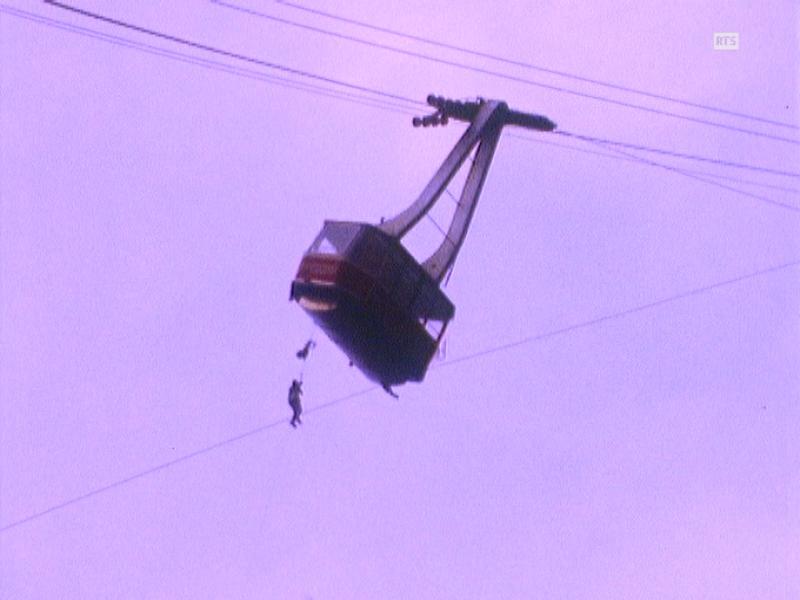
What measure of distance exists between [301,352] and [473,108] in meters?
8.04

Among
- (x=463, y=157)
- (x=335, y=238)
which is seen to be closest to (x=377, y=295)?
(x=335, y=238)

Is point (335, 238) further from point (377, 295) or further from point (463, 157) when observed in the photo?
point (463, 157)

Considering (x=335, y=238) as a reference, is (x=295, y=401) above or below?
below

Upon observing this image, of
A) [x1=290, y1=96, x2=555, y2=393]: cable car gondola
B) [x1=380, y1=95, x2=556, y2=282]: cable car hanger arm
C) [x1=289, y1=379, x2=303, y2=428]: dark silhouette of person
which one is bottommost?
[x1=289, y1=379, x2=303, y2=428]: dark silhouette of person

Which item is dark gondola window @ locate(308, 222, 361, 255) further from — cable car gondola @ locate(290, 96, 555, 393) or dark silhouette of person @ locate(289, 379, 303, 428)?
dark silhouette of person @ locate(289, 379, 303, 428)

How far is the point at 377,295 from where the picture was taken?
Result: 2027 cm

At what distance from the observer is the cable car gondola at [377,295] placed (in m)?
20.2

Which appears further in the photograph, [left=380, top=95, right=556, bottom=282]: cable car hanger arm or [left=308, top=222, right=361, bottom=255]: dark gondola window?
[left=380, top=95, right=556, bottom=282]: cable car hanger arm

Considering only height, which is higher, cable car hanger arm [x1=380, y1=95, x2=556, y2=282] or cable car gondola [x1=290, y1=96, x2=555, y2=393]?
cable car hanger arm [x1=380, y1=95, x2=556, y2=282]

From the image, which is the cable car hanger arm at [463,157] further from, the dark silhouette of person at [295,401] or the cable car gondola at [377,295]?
the dark silhouette of person at [295,401]

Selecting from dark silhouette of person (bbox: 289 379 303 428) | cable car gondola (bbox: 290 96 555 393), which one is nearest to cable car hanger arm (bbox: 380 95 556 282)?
cable car gondola (bbox: 290 96 555 393)

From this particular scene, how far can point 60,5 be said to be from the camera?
46.8 ft

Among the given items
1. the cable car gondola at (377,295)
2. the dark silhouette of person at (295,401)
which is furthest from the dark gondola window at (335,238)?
the dark silhouette of person at (295,401)

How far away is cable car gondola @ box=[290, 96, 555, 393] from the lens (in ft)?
66.4
